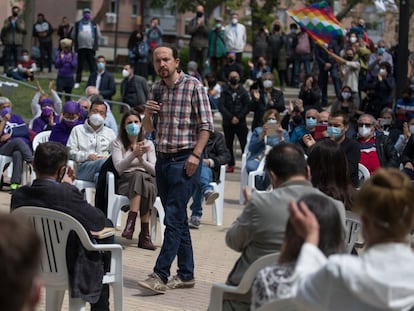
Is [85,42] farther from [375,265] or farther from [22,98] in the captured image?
[375,265]

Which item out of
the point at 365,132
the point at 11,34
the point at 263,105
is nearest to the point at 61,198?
the point at 365,132

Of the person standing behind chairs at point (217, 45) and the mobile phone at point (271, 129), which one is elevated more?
the person standing behind chairs at point (217, 45)

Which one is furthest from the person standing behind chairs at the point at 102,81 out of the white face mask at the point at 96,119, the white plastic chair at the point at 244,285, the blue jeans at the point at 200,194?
the white plastic chair at the point at 244,285

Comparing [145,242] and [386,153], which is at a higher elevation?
[386,153]

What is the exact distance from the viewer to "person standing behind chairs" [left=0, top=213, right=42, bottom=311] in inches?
116

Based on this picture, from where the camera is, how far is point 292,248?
4.58m

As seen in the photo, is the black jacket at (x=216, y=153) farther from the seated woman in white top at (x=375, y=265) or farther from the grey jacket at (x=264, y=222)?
the seated woman in white top at (x=375, y=265)

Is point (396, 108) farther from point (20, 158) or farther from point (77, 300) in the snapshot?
point (77, 300)

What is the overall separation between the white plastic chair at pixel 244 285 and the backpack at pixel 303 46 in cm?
2308

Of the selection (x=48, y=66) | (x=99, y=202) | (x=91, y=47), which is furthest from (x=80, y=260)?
(x=48, y=66)

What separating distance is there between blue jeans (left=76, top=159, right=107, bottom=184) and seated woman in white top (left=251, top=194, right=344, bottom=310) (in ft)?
23.3

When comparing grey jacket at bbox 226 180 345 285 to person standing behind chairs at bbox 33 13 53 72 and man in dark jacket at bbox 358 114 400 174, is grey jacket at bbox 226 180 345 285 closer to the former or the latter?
man in dark jacket at bbox 358 114 400 174

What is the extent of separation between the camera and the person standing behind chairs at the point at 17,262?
2.95 m

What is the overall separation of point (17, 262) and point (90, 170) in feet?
29.0
